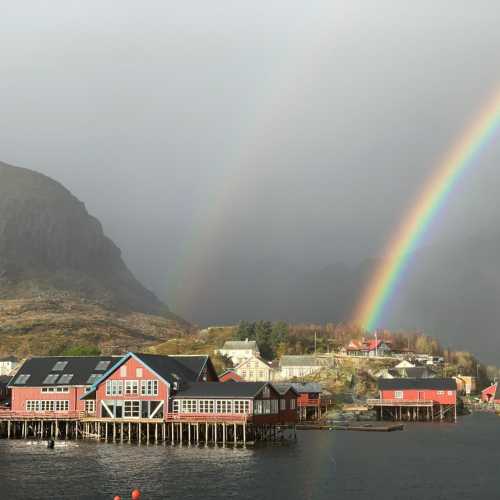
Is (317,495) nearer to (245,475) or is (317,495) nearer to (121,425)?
(245,475)

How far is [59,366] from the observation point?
103 m

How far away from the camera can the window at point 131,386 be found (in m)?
91.6

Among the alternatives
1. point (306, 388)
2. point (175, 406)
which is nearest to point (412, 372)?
point (306, 388)

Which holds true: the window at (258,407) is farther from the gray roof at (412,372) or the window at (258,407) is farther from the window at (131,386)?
the gray roof at (412,372)

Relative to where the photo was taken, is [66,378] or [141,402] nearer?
[141,402]

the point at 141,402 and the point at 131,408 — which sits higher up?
the point at 141,402

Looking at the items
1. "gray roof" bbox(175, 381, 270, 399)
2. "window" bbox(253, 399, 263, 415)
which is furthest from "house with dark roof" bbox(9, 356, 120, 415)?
"window" bbox(253, 399, 263, 415)

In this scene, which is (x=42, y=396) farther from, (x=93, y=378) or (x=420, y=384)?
(x=420, y=384)

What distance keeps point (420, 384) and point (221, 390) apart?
202ft

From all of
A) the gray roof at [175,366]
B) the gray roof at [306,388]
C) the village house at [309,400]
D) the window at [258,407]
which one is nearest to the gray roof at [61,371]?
A: the gray roof at [175,366]

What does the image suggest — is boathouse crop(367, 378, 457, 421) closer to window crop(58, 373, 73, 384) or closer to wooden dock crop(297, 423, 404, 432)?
wooden dock crop(297, 423, 404, 432)

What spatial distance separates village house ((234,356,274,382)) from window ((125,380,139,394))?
8964 cm

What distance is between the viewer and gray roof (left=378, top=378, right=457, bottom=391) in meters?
138

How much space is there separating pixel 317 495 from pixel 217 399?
3082cm
